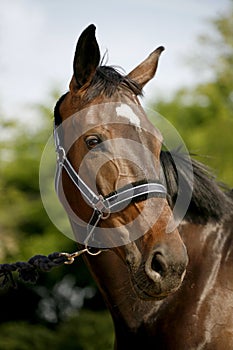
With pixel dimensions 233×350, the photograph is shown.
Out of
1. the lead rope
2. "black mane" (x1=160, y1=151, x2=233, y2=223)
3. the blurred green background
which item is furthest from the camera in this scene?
the blurred green background

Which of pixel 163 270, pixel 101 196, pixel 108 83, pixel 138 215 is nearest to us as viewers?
pixel 163 270

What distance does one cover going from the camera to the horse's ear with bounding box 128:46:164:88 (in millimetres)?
4445

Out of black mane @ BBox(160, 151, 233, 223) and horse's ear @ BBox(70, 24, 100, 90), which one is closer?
horse's ear @ BBox(70, 24, 100, 90)

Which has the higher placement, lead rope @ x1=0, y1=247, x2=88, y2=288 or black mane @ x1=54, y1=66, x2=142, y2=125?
black mane @ x1=54, y1=66, x2=142, y2=125

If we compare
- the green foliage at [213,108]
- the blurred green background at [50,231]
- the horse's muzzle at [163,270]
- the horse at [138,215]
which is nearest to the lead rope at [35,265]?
the horse at [138,215]

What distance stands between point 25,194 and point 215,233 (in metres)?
8.13

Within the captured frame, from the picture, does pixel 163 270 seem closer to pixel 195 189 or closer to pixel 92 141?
pixel 92 141

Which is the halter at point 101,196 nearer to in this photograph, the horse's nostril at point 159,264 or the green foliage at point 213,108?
the horse's nostril at point 159,264

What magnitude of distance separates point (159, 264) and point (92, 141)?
0.85 m

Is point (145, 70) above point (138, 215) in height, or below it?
above

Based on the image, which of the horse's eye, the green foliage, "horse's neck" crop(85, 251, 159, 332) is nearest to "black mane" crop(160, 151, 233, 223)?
"horse's neck" crop(85, 251, 159, 332)

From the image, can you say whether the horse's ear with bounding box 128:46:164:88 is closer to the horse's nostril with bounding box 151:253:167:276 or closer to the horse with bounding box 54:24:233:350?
the horse with bounding box 54:24:233:350

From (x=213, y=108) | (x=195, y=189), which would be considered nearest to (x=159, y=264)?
(x=195, y=189)

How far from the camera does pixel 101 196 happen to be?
385 centimetres
